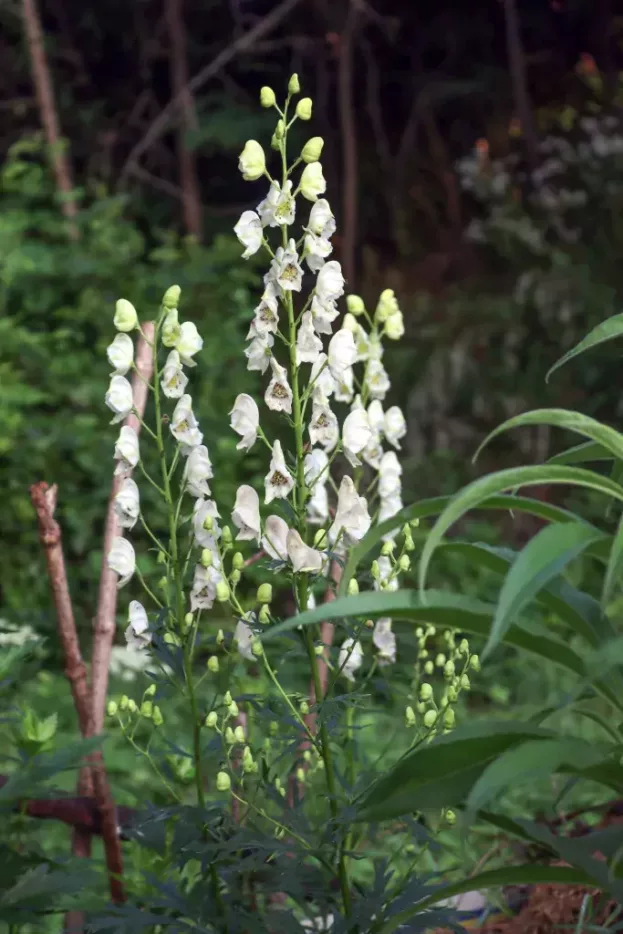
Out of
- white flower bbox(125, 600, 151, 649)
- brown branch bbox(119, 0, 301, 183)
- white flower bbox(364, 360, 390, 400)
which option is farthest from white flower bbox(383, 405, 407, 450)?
brown branch bbox(119, 0, 301, 183)

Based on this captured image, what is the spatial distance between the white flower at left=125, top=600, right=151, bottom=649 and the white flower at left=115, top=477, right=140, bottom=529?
86 mm

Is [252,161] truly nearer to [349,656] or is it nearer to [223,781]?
[349,656]

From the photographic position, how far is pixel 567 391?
468 centimetres

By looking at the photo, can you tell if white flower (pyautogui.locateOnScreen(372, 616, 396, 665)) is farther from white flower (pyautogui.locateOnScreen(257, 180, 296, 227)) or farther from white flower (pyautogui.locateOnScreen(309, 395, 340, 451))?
white flower (pyautogui.locateOnScreen(257, 180, 296, 227))

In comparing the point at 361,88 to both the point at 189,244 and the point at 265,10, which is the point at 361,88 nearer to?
the point at 265,10

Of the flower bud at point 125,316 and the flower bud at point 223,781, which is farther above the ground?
the flower bud at point 125,316

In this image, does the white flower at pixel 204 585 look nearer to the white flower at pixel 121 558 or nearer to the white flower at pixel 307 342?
the white flower at pixel 121 558

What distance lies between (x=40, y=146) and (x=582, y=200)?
7.65 feet

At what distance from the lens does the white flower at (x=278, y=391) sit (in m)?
1.17

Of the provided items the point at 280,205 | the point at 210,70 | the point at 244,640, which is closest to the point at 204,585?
the point at 244,640

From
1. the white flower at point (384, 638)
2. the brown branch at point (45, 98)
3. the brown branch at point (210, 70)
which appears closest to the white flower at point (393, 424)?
the white flower at point (384, 638)

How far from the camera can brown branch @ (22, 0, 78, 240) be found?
4.89 m

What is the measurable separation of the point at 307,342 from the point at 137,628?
1.15 feet

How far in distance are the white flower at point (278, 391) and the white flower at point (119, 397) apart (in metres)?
0.16
